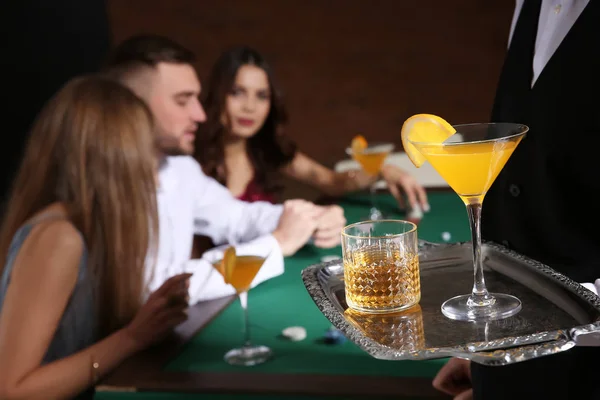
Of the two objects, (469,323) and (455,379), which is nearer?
(469,323)

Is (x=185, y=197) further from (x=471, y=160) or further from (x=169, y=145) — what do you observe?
(x=471, y=160)

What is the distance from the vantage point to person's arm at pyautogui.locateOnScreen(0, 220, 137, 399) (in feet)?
5.60

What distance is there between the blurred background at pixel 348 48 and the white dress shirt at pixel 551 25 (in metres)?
3.95

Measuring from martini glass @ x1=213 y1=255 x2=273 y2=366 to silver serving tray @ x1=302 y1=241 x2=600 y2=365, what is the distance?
46cm

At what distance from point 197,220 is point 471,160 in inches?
80.2

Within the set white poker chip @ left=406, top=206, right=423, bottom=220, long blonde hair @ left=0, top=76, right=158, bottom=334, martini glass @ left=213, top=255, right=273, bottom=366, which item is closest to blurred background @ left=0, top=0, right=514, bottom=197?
white poker chip @ left=406, top=206, right=423, bottom=220

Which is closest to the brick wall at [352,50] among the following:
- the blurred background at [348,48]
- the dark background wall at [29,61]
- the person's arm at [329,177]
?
the blurred background at [348,48]

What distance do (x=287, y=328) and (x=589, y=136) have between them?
900mm

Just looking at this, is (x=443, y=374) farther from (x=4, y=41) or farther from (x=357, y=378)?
(x=4, y=41)

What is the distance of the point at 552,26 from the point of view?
125 centimetres

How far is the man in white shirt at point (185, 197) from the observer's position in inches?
98.7

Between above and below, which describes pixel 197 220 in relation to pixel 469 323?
below

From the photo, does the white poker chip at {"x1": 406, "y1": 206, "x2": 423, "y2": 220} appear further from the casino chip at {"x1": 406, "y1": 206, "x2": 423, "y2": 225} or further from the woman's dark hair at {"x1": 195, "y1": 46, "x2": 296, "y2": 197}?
the woman's dark hair at {"x1": 195, "y1": 46, "x2": 296, "y2": 197}

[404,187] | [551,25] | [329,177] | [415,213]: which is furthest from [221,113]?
[551,25]
